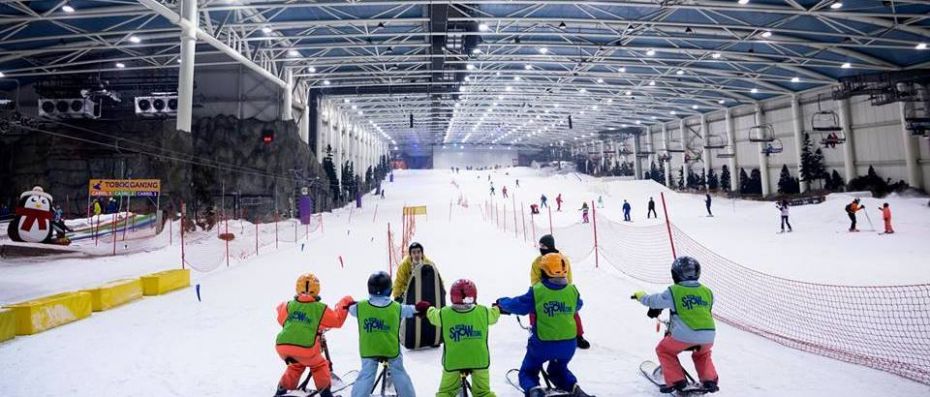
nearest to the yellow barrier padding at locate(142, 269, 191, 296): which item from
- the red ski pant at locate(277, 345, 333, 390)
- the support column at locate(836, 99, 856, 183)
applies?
the red ski pant at locate(277, 345, 333, 390)

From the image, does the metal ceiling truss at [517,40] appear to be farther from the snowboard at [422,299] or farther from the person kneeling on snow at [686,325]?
the person kneeling on snow at [686,325]

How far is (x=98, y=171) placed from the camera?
27.2 metres

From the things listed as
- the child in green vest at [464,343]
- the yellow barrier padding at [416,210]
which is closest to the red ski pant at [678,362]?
the child in green vest at [464,343]

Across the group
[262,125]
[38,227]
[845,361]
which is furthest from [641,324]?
[262,125]

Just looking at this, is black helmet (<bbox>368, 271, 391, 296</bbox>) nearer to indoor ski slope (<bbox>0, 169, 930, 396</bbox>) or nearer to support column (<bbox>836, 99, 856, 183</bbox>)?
indoor ski slope (<bbox>0, 169, 930, 396</bbox>)

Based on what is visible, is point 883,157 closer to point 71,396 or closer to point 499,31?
point 499,31

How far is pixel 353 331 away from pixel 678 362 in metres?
4.27

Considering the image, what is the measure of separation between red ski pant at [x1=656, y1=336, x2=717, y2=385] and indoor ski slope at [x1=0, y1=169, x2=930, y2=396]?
403 mm

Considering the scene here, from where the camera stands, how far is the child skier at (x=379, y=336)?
10.6ft

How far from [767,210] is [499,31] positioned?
821 inches

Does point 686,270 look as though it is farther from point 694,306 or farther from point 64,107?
point 64,107

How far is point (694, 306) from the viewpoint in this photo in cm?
346

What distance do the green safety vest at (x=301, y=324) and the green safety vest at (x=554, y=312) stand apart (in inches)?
74.5

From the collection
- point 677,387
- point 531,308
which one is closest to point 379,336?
point 531,308
